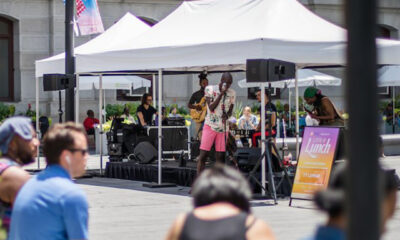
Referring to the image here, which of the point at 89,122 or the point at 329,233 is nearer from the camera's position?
the point at 329,233

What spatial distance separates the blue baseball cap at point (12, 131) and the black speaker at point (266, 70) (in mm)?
8512

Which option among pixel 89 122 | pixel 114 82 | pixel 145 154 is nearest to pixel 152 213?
pixel 145 154

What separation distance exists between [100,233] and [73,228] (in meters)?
6.40

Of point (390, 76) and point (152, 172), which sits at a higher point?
point (390, 76)

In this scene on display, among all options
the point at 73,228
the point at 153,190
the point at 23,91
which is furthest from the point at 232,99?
the point at 23,91

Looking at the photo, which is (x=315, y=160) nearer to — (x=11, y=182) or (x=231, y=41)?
(x=231, y=41)

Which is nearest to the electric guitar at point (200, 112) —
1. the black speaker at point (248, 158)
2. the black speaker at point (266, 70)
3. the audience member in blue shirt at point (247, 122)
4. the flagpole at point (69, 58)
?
the audience member in blue shirt at point (247, 122)

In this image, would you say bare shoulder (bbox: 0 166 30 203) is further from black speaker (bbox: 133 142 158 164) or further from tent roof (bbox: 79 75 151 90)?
tent roof (bbox: 79 75 151 90)

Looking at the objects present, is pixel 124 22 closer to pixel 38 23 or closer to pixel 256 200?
pixel 256 200

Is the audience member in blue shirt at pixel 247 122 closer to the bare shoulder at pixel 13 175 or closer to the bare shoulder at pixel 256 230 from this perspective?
the bare shoulder at pixel 13 175

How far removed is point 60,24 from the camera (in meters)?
31.8

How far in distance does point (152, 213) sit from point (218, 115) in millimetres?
2509

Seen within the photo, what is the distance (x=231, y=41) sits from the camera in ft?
46.9

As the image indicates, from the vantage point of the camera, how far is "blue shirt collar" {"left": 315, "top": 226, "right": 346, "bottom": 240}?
11.7ft
